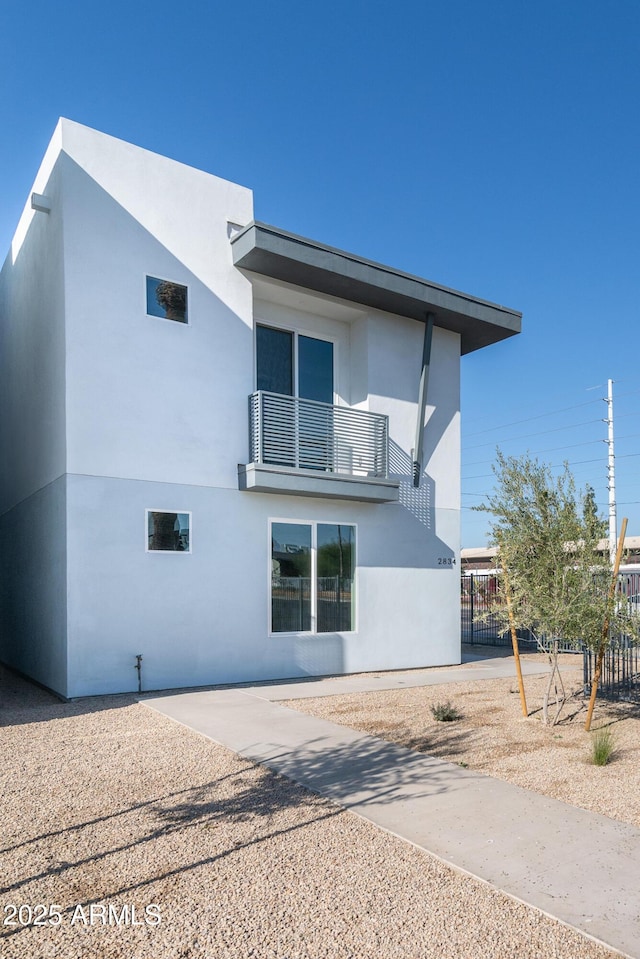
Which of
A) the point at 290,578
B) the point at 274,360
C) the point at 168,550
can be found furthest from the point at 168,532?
the point at 274,360

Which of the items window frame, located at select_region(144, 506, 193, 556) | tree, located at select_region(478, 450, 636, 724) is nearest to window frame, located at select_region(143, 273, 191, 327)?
window frame, located at select_region(144, 506, 193, 556)

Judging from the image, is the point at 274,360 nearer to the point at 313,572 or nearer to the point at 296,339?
the point at 296,339

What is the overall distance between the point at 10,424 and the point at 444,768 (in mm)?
12380

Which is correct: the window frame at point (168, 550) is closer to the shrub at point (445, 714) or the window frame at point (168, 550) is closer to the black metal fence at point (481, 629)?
the shrub at point (445, 714)

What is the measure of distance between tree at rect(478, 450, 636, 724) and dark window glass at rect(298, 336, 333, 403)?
223 inches

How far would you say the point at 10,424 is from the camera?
15.2 m

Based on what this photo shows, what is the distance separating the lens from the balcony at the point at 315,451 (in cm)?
1171

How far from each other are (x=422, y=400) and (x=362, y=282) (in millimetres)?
2737

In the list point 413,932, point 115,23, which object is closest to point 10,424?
point 115,23

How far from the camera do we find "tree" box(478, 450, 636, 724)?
8023 mm

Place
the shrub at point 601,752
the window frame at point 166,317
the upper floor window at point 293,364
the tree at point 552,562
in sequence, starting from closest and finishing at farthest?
1. the shrub at point 601,752
2. the tree at point 552,562
3. the window frame at point 166,317
4. the upper floor window at point 293,364

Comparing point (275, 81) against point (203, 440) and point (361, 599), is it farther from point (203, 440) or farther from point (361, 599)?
point (361, 599)

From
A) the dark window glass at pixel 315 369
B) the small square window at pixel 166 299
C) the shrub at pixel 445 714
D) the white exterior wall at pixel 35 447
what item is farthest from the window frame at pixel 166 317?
the shrub at pixel 445 714

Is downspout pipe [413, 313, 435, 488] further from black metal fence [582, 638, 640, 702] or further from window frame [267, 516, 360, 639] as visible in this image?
black metal fence [582, 638, 640, 702]
